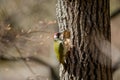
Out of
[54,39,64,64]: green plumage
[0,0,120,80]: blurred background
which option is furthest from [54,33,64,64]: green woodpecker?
[0,0,120,80]: blurred background

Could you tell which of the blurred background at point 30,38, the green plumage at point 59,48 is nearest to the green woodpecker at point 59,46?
the green plumage at point 59,48

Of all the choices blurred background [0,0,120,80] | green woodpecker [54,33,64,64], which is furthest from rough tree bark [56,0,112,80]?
blurred background [0,0,120,80]

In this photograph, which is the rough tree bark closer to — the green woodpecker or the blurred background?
the green woodpecker

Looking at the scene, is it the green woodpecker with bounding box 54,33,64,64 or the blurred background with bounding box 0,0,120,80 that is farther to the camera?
the blurred background with bounding box 0,0,120,80

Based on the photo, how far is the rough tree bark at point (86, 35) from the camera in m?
3.04

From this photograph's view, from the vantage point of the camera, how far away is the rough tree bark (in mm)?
3039

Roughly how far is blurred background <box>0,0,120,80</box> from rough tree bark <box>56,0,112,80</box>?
1.55 meters

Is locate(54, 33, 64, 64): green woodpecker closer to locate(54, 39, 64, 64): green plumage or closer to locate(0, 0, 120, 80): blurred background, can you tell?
locate(54, 39, 64, 64): green plumage

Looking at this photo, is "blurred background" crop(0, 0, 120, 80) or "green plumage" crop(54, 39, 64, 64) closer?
"green plumage" crop(54, 39, 64, 64)

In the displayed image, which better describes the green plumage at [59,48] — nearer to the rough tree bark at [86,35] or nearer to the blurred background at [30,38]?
the rough tree bark at [86,35]

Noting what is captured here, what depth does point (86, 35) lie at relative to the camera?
307cm

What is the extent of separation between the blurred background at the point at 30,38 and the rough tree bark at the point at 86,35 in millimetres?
1553

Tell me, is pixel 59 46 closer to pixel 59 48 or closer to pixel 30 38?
pixel 59 48

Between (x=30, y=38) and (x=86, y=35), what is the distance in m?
2.04
